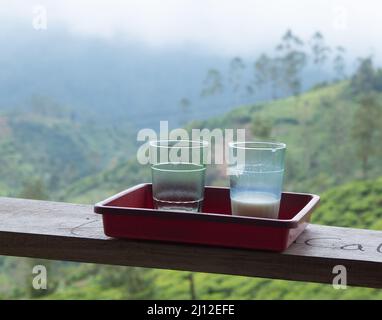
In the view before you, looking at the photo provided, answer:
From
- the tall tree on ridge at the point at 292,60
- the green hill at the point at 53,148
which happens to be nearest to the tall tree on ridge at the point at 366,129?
the tall tree on ridge at the point at 292,60

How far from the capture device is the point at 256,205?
0.94 m

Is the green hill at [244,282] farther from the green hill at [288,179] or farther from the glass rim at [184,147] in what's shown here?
the glass rim at [184,147]

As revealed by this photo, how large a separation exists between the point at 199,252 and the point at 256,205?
0.10m

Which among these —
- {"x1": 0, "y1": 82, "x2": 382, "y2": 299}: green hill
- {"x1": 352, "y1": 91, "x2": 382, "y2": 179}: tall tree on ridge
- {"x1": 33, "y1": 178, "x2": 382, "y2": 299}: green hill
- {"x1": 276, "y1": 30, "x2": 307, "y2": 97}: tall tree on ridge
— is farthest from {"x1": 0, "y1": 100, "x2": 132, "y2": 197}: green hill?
{"x1": 352, "y1": 91, "x2": 382, "y2": 179}: tall tree on ridge

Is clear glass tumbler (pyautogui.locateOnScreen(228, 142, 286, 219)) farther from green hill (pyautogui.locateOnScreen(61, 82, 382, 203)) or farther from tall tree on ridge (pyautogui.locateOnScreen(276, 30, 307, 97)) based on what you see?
Answer: tall tree on ridge (pyautogui.locateOnScreen(276, 30, 307, 97))

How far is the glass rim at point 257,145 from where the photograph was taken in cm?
97

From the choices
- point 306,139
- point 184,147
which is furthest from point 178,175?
point 306,139

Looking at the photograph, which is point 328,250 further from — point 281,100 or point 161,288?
point 281,100

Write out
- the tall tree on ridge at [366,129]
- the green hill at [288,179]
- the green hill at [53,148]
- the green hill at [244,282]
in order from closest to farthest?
the green hill at [244,282] → the green hill at [288,179] → the green hill at [53,148] → the tall tree on ridge at [366,129]

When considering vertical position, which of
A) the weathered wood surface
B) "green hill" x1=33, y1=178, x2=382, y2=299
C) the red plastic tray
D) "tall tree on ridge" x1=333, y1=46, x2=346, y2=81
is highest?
"tall tree on ridge" x1=333, y1=46, x2=346, y2=81

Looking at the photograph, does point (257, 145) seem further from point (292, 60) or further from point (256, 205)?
point (292, 60)

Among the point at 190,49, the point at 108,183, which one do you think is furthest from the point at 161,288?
the point at 190,49

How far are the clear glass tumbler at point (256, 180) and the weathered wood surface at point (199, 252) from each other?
0.22 feet

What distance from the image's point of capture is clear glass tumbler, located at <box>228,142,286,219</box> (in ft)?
3.11
